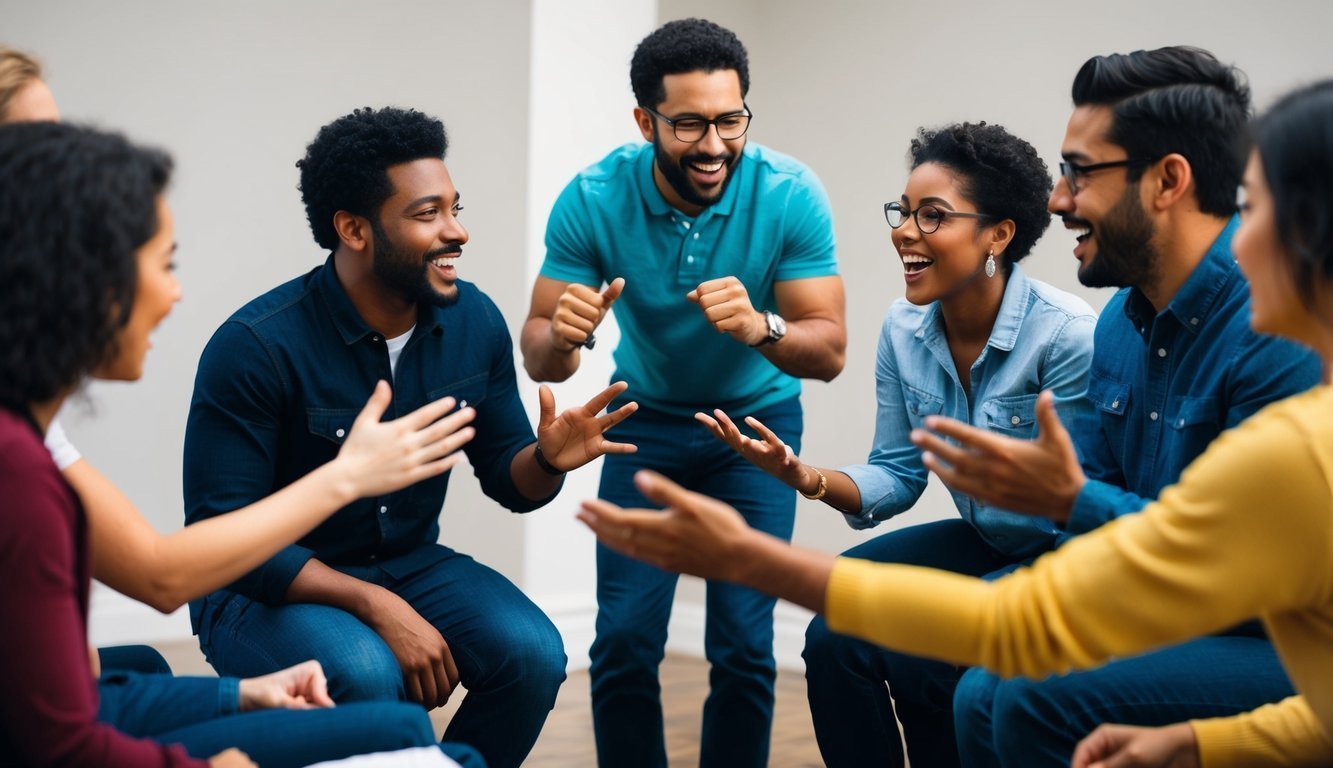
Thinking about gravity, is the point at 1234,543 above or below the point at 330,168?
below

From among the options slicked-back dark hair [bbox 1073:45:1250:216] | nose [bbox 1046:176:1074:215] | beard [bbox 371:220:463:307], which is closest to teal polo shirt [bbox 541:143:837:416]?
beard [bbox 371:220:463:307]

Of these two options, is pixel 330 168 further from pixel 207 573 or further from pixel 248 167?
pixel 248 167

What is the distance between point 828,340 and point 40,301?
69.7 inches

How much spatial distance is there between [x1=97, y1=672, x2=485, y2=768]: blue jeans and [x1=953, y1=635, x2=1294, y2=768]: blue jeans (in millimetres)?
734

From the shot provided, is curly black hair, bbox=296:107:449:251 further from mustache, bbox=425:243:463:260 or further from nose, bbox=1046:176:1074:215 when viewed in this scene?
nose, bbox=1046:176:1074:215

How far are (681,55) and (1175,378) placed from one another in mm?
1312

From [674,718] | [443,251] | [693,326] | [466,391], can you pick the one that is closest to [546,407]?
[466,391]

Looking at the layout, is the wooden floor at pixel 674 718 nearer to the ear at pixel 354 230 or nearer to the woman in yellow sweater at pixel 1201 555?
the ear at pixel 354 230

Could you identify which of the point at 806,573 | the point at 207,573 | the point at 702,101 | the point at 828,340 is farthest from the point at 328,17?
the point at 806,573

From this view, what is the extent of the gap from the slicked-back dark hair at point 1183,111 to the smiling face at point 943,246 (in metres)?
0.43

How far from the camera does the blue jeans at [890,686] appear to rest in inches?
93.0

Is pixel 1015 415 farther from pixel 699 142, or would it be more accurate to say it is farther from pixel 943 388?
pixel 699 142

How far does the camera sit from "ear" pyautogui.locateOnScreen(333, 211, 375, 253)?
2506mm

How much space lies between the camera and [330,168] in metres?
2.53
